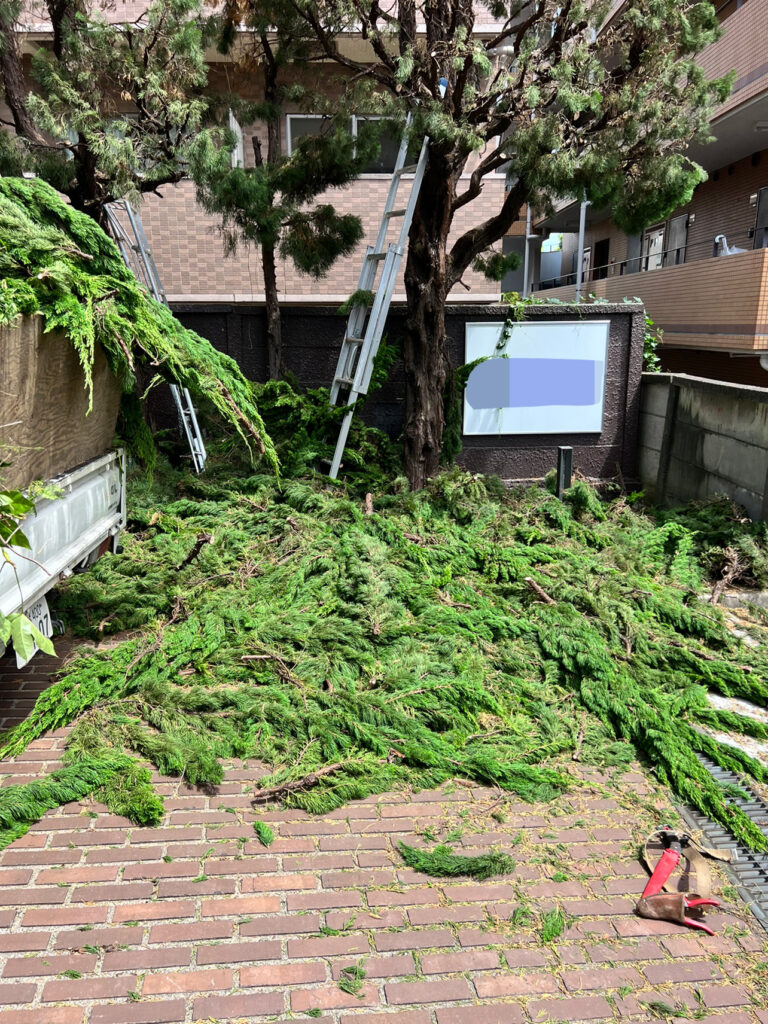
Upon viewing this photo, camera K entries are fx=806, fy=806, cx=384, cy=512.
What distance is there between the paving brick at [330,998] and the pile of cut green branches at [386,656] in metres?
1.08

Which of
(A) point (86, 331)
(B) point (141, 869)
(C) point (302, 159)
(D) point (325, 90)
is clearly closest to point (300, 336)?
(C) point (302, 159)

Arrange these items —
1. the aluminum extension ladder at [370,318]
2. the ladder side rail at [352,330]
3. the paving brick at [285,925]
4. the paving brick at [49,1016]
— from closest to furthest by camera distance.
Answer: the paving brick at [49,1016] → the paving brick at [285,925] → the aluminum extension ladder at [370,318] → the ladder side rail at [352,330]

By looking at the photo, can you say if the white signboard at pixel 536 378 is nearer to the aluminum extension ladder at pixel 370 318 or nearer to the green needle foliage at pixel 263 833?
the aluminum extension ladder at pixel 370 318

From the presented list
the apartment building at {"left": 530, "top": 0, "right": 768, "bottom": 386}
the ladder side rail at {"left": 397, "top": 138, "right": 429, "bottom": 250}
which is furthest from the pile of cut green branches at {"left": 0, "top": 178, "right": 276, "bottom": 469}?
the apartment building at {"left": 530, "top": 0, "right": 768, "bottom": 386}

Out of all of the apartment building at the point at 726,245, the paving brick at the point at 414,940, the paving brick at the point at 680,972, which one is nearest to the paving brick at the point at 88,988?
the paving brick at the point at 414,940

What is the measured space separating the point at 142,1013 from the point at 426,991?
1.00 m

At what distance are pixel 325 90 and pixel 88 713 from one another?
33.6ft

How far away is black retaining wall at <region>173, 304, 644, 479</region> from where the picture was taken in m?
9.64

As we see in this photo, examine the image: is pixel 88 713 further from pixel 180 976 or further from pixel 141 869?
pixel 180 976

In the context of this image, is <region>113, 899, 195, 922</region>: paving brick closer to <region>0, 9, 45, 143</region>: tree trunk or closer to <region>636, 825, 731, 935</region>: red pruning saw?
<region>636, 825, 731, 935</region>: red pruning saw

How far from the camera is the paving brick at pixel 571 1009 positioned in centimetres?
282

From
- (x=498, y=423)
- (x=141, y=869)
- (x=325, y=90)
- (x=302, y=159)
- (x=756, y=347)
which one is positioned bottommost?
(x=141, y=869)

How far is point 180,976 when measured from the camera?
2943 millimetres

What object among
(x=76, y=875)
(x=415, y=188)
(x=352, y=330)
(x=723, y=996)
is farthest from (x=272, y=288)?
(x=723, y=996)
